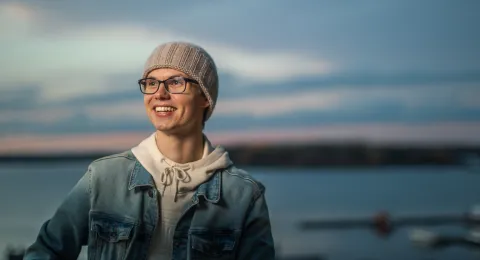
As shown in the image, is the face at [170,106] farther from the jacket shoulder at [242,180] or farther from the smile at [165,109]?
the jacket shoulder at [242,180]

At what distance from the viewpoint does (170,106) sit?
70.1 inches

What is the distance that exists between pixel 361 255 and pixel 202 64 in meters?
21.6

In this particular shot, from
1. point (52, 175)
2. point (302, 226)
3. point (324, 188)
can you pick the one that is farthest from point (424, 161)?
point (52, 175)

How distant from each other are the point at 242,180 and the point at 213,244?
6.8 inches

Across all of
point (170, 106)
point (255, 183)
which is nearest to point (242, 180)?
point (255, 183)

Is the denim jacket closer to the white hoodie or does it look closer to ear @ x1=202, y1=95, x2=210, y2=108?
the white hoodie

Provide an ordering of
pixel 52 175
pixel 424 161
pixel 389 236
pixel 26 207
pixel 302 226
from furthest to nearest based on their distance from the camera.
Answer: pixel 52 175 → pixel 26 207 → pixel 302 226 → pixel 389 236 → pixel 424 161

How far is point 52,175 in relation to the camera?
39.3 m

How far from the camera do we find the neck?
1824mm

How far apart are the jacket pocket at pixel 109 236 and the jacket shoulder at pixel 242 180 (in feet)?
0.83

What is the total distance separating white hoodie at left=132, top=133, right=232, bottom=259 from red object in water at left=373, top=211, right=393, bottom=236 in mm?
18361

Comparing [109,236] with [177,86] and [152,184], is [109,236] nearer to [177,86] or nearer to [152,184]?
[152,184]

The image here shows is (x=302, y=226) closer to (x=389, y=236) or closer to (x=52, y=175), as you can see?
(x=389, y=236)

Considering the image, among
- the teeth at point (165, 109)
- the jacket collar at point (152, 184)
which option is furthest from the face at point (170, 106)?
the jacket collar at point (152, 184)
